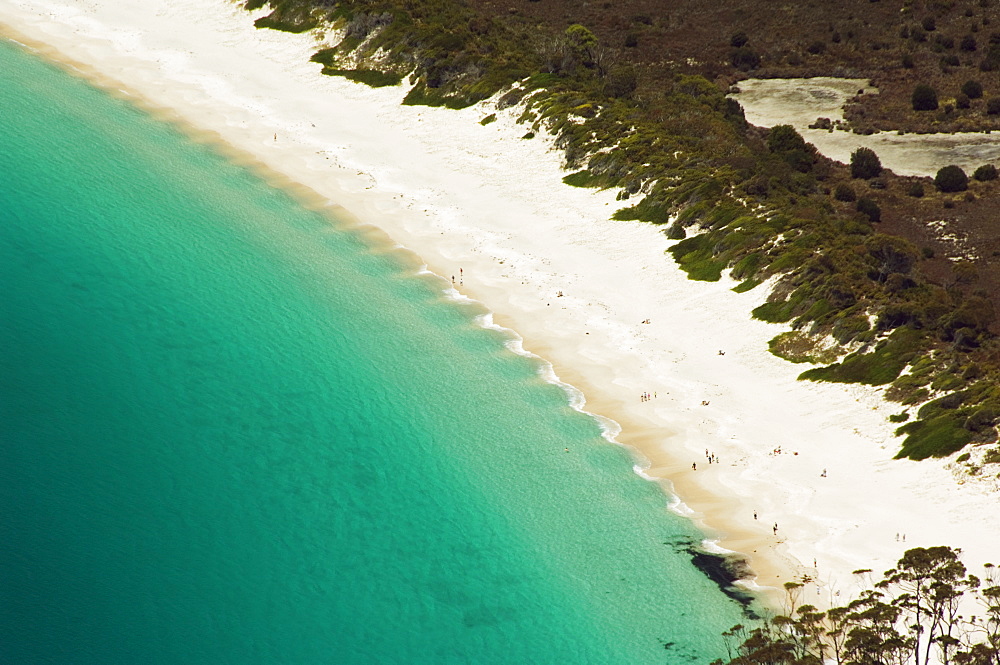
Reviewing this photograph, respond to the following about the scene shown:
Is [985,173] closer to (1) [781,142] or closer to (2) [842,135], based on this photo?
(2) [842,135]

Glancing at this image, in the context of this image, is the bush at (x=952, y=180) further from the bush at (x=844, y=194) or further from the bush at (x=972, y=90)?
the bush at (x=972, y=90)

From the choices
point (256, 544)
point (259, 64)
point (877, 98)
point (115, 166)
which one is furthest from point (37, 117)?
point (877, 98)

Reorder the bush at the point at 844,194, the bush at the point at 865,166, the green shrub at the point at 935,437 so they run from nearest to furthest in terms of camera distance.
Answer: the green shrub at the point at 935,437 < the bush at the point at 844,194 < the bush at the point at 865,166

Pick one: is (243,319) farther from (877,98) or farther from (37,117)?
(877,98)

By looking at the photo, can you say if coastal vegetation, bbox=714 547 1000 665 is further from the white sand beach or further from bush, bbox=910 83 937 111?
Result: bush, bbox=910 83 937 111

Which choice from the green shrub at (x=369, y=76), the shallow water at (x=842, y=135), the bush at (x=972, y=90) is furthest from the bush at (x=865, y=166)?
the green shrub at (x=369, y=76)

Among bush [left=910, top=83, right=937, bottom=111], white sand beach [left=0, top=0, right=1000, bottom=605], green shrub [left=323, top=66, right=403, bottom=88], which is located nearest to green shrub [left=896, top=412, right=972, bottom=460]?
white sand beach [left=0, top=0, right=1000, bottom=605]

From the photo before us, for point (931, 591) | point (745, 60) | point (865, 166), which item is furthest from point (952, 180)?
point (931, 591)
